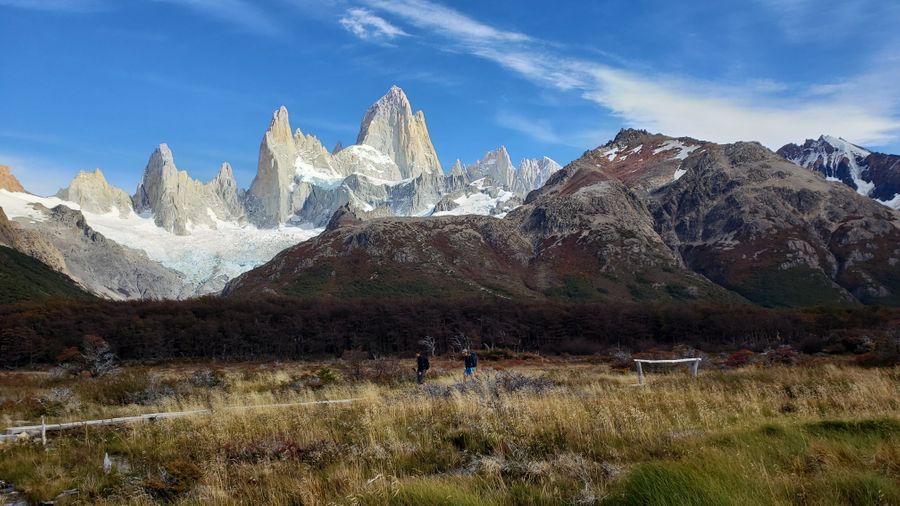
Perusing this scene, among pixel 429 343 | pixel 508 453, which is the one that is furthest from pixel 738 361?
pixel 429 343

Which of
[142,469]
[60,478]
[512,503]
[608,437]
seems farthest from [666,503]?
[60,478]

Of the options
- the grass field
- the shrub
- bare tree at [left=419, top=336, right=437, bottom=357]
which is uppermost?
the grass field

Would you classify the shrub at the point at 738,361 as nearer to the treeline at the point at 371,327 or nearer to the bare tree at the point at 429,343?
the bare tree at the point at 429,343

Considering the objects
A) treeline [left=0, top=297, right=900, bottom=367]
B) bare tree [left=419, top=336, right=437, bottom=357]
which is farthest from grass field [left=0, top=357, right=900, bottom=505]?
treeline [left=0, top=297, right=900, bottom=367]

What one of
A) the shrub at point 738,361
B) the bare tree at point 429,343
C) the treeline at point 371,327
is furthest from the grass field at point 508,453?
the treeline at point 371,327

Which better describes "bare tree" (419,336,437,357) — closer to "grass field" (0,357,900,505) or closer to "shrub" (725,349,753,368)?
"shrub" (725,349,753,368)

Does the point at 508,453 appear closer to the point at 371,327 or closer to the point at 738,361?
the point at 738,361

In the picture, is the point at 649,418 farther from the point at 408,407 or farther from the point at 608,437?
the point at 408,407

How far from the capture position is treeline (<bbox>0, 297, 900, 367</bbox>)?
112m

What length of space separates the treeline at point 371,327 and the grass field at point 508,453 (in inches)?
3737

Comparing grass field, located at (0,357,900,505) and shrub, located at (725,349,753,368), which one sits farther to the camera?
shrub, located at (725,349,753,368)

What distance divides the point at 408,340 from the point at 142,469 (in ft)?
392

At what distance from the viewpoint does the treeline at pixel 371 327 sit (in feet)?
367

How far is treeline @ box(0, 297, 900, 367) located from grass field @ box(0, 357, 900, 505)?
311ft
